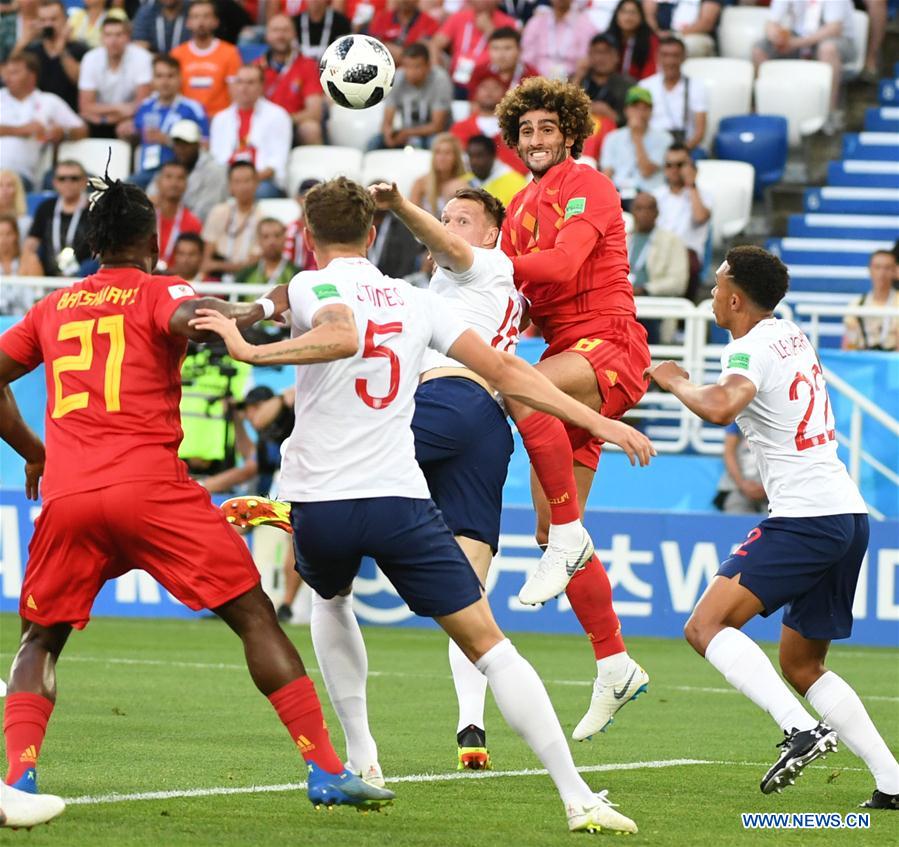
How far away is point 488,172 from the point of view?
16500 millimetres

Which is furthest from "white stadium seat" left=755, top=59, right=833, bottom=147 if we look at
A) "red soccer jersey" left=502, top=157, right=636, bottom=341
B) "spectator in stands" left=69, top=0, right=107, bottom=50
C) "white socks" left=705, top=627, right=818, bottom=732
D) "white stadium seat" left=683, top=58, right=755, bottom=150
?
"white socks" left=705, top=627, right=818, bottom=732

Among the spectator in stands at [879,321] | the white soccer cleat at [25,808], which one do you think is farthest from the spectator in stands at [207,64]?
the white soccer cleat at [25,808]

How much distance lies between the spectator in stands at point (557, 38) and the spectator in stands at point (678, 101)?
92 centimetres

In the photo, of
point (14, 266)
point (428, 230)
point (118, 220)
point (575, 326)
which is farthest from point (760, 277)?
point (14, 266)

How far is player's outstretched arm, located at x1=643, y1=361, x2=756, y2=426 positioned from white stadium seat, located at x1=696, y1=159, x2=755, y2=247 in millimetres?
10779

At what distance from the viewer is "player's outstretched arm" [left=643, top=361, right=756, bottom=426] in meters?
6.77

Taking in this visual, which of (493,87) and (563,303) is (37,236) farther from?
(563,303)

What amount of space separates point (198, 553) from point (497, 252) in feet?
7.83

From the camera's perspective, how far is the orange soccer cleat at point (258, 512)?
22.0ft

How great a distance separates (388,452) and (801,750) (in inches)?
77.9

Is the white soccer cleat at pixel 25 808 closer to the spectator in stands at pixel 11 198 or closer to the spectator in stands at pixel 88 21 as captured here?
the spectator in stands at pixel 11 198

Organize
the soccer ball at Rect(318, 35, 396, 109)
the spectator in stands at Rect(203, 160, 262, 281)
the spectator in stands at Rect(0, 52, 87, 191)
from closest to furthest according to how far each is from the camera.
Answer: the soccer ball at Rect(318, 35, 396, 109) < the spectator in stands at Rect(203, 160, 262, 281) < the spectator in stands at Rect(0, 52, 87, 191)

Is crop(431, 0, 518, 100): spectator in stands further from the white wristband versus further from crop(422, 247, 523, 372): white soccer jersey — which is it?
the white wristband

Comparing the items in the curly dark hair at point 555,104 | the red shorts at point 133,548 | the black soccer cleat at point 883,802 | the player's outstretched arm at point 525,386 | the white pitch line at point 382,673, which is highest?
the curly dark hair at point 555,104
